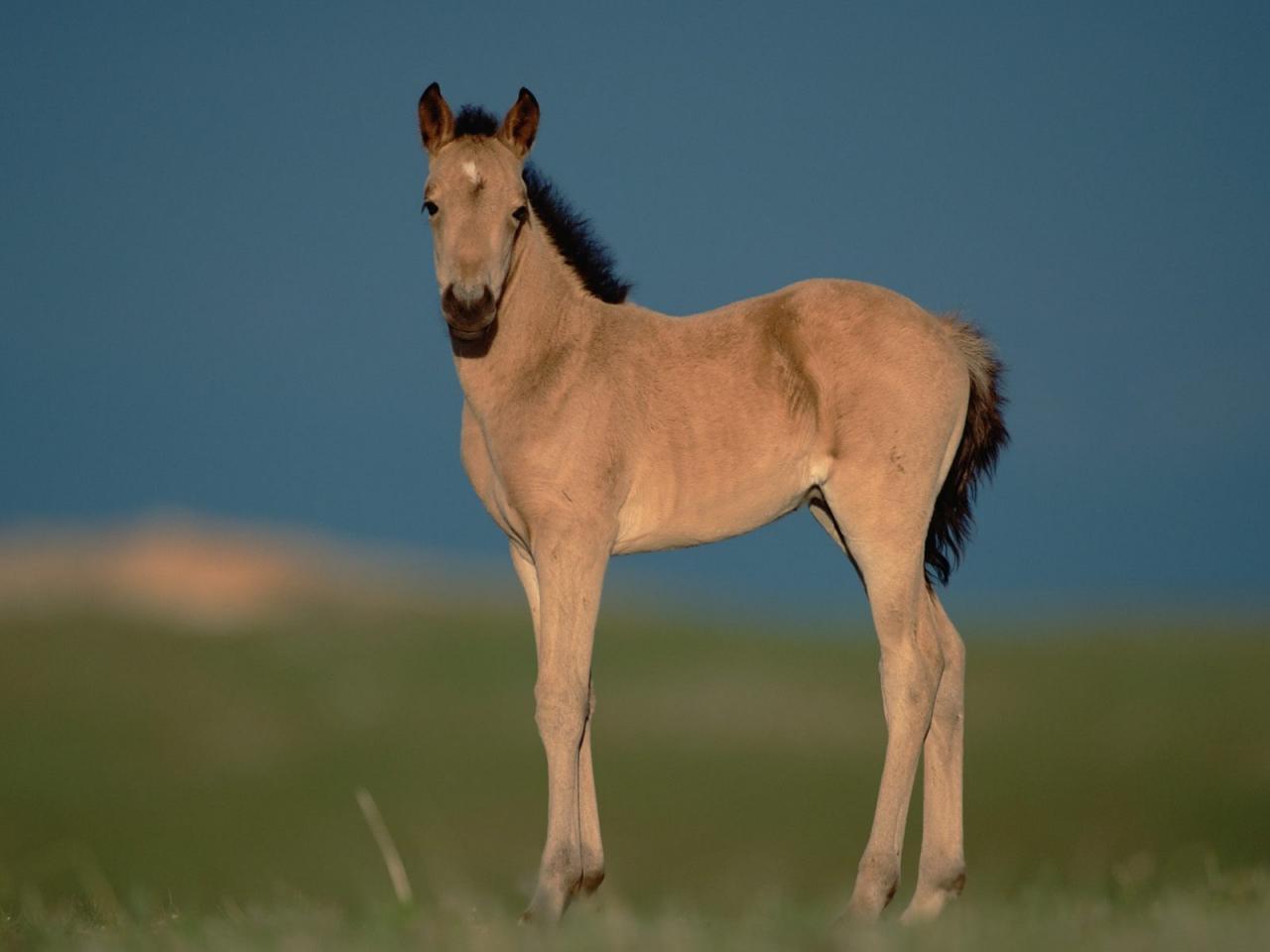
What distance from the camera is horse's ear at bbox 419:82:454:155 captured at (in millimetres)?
8555

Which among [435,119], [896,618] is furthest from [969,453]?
[435,119]

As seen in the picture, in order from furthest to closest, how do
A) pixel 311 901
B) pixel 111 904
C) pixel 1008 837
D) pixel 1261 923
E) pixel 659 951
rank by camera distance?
pixel 1008 837
pixel 311 901
pixel 111 904
pixel 1261 923
pixel 659 951

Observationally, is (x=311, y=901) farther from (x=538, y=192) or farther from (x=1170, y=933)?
(x=1170, y=933)

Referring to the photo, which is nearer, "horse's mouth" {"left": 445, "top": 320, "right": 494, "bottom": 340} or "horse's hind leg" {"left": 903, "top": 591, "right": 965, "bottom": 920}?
"horse's mouth" {"left": 445, "top": 320, "right": 494, "bottom": 340}

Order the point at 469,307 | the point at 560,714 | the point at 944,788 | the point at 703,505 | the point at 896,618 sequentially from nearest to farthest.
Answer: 1. the point at 469,307
2. the point at 560,714
3. the point at 896,618
4. the point at 703,505
5. the point at 944,788

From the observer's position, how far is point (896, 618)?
877 centimetres

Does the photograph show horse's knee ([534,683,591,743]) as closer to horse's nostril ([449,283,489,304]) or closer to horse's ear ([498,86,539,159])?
horse's nostril ([449,283,489,304])

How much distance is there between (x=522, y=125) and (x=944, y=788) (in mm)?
4836

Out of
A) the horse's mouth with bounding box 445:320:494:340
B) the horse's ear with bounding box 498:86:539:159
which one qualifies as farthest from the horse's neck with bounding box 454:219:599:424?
the horse's ear with bounding box 498:86:539:159

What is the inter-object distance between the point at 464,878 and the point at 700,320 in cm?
448

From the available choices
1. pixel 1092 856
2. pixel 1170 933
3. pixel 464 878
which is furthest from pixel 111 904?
pixel 1092 856

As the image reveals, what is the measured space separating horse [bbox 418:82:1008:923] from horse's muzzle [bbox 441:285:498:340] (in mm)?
12

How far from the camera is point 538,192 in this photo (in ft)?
29.8

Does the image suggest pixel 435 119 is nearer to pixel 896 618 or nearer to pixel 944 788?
pixel 896 618
